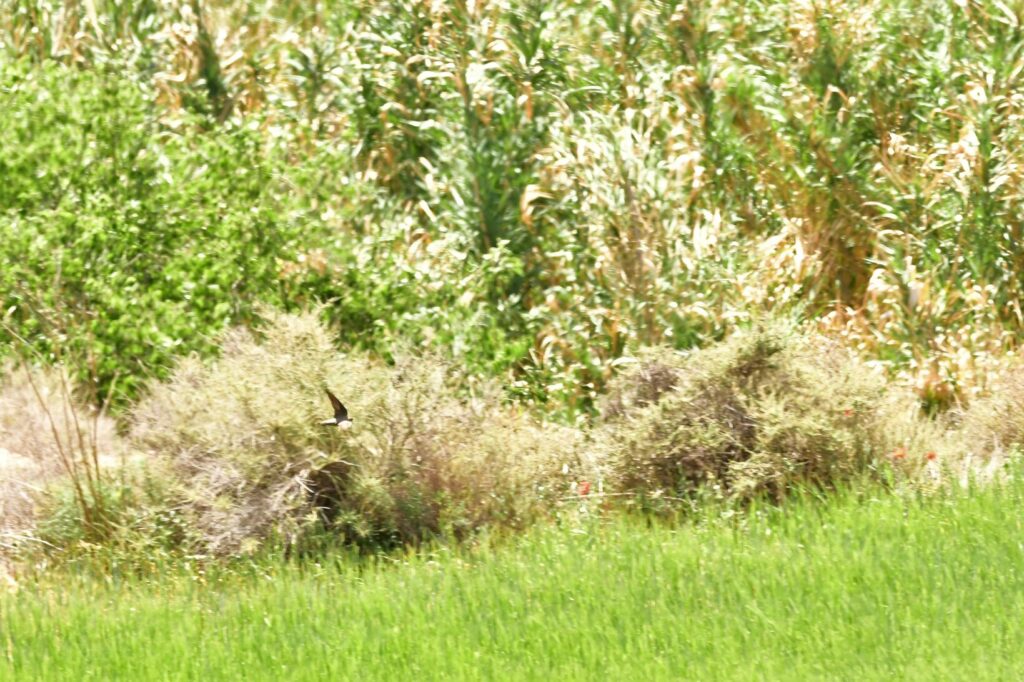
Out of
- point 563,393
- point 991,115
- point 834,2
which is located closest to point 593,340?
point 563,393

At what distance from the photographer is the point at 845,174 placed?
471 inches

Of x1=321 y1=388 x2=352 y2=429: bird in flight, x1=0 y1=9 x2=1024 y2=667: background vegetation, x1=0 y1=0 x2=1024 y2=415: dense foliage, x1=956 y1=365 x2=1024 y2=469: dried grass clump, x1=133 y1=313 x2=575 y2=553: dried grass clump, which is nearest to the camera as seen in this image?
x1=0 y1=9 x2=1024 y2=667: background vegetation

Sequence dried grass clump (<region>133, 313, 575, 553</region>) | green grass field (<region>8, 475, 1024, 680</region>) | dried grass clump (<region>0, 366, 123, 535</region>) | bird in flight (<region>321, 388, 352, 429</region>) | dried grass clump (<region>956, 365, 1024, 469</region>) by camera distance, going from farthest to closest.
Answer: dried grass clump (<region>956, 365, 1024, 469</region>) → dried grass clump (<region>0, 366, 123, 535</region>) → dried grass clump (<region>133, 313, 575, 553</region>) → bird in flight (<region>321, 388, 352, 429</region>) → green grass field (<region>8, 475, 1024, 680</region>)

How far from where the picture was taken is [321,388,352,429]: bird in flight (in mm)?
8195

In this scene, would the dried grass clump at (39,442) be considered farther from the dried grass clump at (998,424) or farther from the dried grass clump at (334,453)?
the dried grass clump at (998,424)

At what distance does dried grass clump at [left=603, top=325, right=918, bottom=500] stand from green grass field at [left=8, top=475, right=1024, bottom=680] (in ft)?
1.42

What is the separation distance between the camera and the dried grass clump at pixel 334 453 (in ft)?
27.2

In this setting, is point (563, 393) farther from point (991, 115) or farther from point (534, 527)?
point (991, 115)

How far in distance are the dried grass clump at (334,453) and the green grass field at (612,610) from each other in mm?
386

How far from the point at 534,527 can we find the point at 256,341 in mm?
2709

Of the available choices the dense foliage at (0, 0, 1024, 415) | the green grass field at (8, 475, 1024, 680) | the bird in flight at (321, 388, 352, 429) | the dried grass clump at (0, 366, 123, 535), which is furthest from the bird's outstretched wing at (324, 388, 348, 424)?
the dense foliage at (0, 0, 1024, 415)

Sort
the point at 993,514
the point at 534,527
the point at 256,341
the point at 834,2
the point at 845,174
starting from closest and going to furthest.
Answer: the point at 993,514 < the point at 534,527 < the point at 256,341 < the point at 845,174 < the point at 834,2

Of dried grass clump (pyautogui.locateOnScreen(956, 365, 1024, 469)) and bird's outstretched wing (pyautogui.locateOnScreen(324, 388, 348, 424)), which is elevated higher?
bird's outstretched wing (pyautogui.locateOnScreen(324, 388, 348, 424))

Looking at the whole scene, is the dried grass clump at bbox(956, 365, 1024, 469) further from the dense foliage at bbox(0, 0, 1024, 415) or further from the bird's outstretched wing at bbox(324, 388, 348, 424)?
the bird's outstretched wing at bbox(324, 388, 348, 424)
